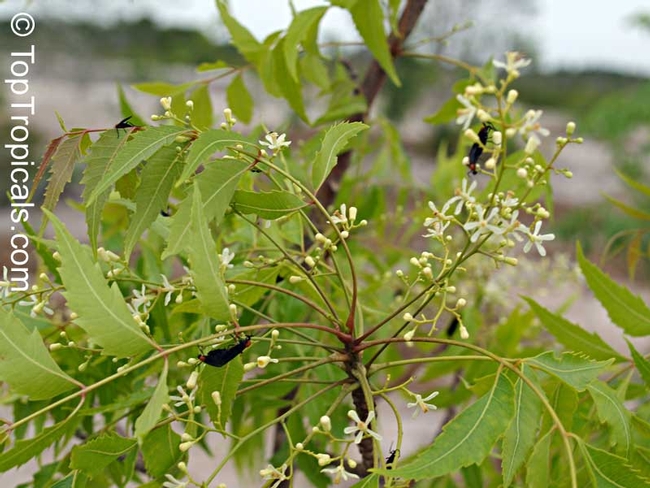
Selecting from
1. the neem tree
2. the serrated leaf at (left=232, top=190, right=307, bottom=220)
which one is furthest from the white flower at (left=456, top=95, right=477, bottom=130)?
the serrated leaf at (left=232, top=190, right=307, bottom=220)

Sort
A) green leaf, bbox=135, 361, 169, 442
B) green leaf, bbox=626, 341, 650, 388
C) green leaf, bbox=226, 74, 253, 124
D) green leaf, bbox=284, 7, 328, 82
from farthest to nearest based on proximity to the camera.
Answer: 1. green leaf, bbox=226, 74, 253, 124
2. green leaf, bbox=284, 7, 328, 82
3. green leaf, bbox=626, 341, 650, 388
4. green leaf, bbox=135, 361, 169, 442

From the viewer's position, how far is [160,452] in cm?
53

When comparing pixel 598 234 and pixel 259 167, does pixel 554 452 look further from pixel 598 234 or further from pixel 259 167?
pixel 598 234

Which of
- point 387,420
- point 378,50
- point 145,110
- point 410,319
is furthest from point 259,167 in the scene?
point 145,110

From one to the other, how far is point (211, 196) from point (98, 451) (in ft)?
0.68

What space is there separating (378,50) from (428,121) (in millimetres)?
177

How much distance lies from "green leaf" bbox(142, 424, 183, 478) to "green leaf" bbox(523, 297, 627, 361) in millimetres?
366

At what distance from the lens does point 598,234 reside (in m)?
7.33

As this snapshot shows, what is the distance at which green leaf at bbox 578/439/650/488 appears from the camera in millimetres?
468

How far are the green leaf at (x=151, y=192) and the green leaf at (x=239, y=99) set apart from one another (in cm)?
52

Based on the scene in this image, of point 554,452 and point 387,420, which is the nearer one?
point 554,452

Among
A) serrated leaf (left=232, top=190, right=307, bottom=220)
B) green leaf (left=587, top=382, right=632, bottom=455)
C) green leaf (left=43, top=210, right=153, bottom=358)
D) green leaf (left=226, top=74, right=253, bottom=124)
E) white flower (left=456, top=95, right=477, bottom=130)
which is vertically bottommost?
green leaf (left=587, top=382, right=632, bottom=455)

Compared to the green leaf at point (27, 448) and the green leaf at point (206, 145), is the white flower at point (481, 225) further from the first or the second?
the green leaf at point (27, 448)

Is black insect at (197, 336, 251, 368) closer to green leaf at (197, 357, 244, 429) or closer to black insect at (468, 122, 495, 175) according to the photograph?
green leaf at (197, 357, 244, 429)
